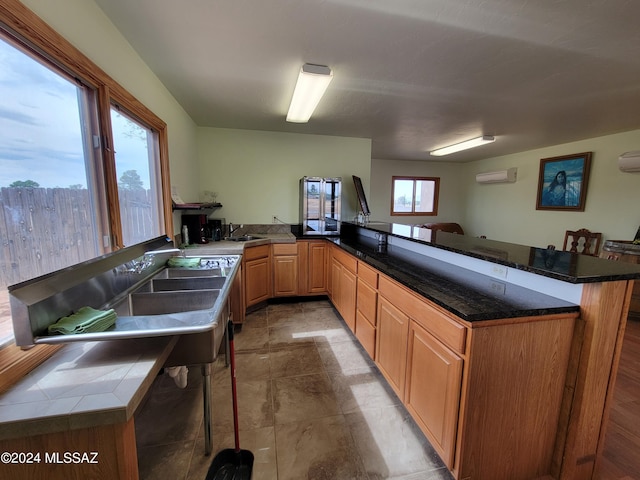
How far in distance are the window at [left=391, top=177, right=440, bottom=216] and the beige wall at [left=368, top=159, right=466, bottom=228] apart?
0.11 meters

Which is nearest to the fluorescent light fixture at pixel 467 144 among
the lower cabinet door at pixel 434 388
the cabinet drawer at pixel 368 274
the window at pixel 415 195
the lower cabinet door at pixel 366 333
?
the window at pixel 415 195

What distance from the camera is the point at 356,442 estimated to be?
62.6 inches

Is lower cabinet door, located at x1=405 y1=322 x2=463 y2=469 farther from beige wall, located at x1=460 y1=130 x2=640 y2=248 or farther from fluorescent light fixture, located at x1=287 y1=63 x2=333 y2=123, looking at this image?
beige wall, located at x1=460 y1=130 x2=640 y2=248

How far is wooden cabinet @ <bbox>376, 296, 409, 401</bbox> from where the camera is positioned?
1717 millimetres

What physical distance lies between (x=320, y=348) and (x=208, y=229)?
1.99 meters

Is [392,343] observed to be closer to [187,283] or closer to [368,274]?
[368,274]

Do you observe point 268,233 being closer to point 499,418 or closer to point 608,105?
point 499,418

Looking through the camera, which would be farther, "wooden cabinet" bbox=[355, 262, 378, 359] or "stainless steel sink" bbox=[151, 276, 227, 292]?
"wooden cabinet" bbox=[355, 262, 378, 359]

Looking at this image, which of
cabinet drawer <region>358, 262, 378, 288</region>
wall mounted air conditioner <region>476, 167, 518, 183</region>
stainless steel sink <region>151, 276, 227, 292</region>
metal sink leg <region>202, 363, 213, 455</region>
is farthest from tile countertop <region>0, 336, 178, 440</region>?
wall mounted air conditioner <region>476, 167, 518, 183</region>

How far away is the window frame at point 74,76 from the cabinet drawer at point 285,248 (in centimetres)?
188

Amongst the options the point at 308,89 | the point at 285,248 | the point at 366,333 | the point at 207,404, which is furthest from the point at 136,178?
the point at 366,333

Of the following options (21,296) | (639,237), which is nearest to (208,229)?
(21,296)

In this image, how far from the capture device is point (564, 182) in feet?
15.3

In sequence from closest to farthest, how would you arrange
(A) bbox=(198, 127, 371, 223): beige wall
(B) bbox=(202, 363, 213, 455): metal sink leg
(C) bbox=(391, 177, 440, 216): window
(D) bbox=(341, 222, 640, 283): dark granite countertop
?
(D) bbox=(341, 222, 640, 283): dark granite countertop, (B) bbox=(202, 363, 213, 455): metal sink leg, (A) bbox=(198, 127, 371, 223): beige wall, (C) bbox=(391, 177, 440, 216): window
